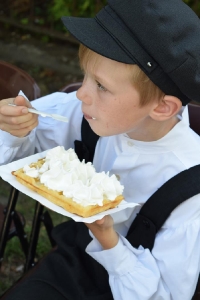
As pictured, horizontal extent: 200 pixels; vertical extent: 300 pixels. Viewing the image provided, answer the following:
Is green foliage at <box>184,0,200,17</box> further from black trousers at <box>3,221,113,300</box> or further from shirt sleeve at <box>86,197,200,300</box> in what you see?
shirt sleeve at <box>86,197,200,300</box>

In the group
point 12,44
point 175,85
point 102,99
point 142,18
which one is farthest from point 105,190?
point 12,44

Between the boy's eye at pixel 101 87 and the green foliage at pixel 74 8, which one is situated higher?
the boy's eye at pixel 101 87

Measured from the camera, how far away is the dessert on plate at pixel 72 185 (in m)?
1.50

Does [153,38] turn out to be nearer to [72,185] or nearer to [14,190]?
[72,185]

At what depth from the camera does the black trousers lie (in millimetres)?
1838

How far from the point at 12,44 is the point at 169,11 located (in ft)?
13.8

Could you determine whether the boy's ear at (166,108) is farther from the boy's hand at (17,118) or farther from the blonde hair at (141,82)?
the boy's hand at (17,118)

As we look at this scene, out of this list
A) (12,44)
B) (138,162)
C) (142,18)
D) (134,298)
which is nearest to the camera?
(142,18)

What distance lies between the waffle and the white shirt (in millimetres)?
218

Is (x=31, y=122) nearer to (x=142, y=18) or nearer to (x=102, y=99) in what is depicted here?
(x=102, y=99)

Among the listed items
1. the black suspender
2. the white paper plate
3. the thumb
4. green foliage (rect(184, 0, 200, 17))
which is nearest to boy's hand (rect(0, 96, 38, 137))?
the thumb

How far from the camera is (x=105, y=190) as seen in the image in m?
1.55

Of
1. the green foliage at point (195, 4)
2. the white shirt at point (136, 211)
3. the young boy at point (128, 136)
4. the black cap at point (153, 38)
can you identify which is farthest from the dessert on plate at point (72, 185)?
the green foliage at point (195, 4)

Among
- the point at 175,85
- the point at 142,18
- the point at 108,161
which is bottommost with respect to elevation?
the point at 108,161
